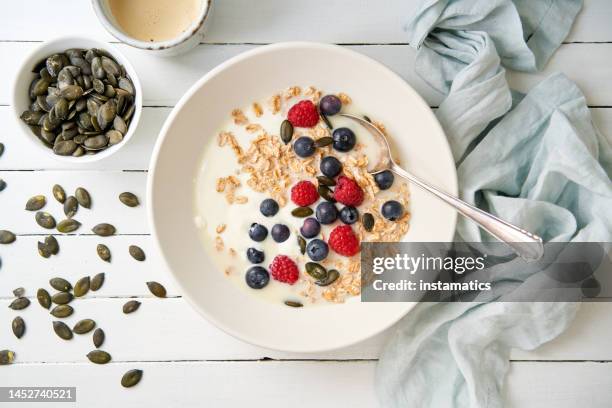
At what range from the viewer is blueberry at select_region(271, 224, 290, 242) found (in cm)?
88

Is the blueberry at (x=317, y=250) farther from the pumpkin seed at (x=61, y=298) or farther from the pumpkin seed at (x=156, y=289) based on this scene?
the pumpkin seed at (x=61, y=298)

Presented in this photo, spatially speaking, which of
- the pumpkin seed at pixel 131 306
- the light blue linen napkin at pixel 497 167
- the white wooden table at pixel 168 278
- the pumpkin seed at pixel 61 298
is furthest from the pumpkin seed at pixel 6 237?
the light blue linen napkin at pixel 497 167

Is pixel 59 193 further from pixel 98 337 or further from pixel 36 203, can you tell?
pixel 98 337

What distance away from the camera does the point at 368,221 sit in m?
0.88

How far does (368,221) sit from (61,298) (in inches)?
20.9

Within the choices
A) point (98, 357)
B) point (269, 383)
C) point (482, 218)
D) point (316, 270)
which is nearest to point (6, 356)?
point (98, 357)

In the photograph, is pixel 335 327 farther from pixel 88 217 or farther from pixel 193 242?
pixel 88 217

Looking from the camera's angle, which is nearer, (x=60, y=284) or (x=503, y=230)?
(x=503, y=230)

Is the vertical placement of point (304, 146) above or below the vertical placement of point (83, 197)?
above

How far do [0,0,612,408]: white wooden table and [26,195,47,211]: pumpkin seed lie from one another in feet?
0.05

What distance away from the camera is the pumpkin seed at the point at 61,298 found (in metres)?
0.95

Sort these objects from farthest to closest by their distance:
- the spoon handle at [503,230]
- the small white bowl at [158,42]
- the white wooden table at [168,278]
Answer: the white wooden table at [168,278], the small white bowl at [158,42], the spoon handle at [503,230]

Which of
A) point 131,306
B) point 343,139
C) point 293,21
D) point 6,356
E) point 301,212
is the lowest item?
point 6,356

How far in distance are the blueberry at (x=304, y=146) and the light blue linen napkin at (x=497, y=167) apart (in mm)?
214
